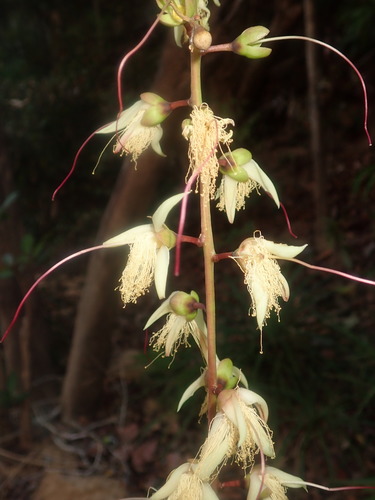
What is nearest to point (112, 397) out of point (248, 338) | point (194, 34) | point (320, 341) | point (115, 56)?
point (248, 338)

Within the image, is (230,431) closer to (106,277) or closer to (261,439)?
(261,439)

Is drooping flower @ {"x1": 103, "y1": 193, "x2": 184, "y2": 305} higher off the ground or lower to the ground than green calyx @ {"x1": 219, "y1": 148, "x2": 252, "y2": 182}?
lower

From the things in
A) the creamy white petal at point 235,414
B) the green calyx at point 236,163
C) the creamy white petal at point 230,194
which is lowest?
the creamy white petal at point 235,414

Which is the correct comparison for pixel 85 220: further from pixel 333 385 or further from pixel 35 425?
pixel 333 385

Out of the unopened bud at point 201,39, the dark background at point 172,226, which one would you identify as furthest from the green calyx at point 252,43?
the dark background at point 172,226

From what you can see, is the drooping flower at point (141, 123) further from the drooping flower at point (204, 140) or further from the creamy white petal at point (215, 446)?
the creamy white petal at point (215, 446)

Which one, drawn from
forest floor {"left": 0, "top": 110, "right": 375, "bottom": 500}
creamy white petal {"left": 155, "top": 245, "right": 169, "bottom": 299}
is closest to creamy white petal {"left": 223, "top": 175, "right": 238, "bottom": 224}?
creamy white petal {"left": 155, "top": 245, "right": 169, "bottom": 299}

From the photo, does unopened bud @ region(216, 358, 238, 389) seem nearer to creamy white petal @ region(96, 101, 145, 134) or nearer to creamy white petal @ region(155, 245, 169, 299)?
creamy white petal @ region(155, 245, 169, 299)

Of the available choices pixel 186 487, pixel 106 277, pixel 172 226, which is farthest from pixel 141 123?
pixel 172 226
